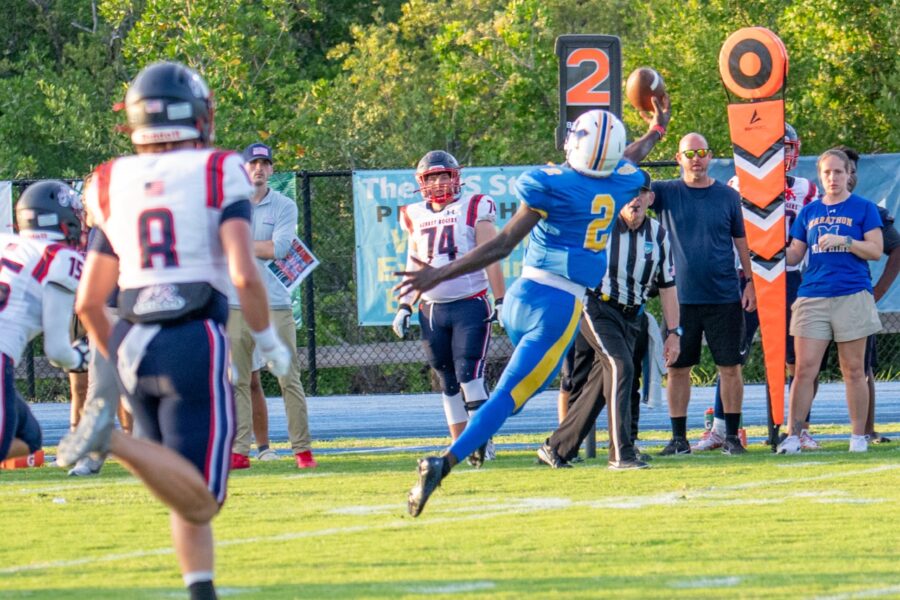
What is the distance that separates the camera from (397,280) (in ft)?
47.8

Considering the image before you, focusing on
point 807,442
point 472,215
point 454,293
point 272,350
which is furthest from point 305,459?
point 272,350

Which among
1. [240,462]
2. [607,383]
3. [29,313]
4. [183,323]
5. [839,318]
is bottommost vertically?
[240,462]

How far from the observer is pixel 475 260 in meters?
6.83

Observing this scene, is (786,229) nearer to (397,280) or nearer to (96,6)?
(397,280)

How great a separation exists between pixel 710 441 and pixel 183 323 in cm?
608

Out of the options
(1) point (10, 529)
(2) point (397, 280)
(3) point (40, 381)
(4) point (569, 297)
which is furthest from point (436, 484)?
(3) point (40, 381)

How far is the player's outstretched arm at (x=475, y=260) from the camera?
254 inches

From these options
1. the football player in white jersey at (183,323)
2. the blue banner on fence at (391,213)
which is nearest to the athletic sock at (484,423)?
the football player in white jersey at (183,323)

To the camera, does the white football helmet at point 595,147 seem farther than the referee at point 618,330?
No

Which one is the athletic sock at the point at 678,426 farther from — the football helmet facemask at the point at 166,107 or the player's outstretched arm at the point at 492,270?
the football helmet facemask at the point at 166,107

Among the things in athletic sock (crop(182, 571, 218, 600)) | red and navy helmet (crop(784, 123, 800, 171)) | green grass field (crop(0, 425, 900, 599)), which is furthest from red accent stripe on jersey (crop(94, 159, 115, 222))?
red and navy helmet (crop(784, 123, 800, 171))

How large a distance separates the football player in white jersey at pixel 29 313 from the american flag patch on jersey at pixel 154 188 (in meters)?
1.86

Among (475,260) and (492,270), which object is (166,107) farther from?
(492,270)

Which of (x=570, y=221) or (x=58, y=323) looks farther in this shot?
(x=570, y=221)
